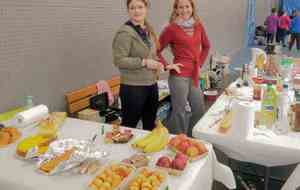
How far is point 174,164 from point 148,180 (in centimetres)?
17

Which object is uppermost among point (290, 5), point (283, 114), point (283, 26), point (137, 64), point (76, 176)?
point (290, 5)

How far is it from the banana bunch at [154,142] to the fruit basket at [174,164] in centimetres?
11

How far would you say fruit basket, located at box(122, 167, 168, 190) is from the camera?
3.57 ft

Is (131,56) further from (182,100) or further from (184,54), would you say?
(182,100)

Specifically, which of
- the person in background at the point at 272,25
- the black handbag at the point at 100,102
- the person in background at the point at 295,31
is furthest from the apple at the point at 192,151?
the person in background at the point at 272,25

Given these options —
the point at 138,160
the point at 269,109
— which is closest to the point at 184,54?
the point at 269,109

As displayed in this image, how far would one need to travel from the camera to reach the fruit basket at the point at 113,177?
1100 millimetres

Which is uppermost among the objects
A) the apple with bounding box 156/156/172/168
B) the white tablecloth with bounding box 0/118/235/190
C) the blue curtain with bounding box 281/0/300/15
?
the blue curtain with bounding box 281/0/300/15

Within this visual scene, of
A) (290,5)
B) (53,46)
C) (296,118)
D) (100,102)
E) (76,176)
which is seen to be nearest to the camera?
(76,176)

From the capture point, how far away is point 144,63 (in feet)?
6.68

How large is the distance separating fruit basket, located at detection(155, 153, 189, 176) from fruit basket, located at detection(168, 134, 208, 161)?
0.05m

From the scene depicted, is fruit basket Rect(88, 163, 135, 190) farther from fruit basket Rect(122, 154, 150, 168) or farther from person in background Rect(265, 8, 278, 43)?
person in background Rect(265, 8, 278, 43)

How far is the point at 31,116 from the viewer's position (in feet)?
5.70

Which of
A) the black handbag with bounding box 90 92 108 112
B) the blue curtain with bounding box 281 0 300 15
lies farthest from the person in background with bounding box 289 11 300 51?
the black handbag with bounding box 90 92 108 112
